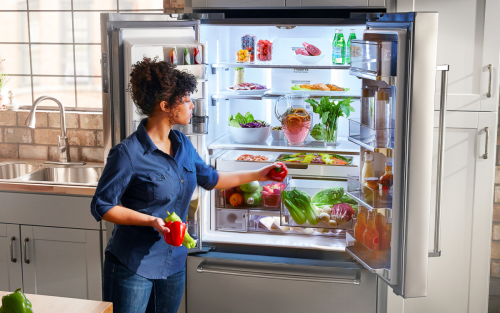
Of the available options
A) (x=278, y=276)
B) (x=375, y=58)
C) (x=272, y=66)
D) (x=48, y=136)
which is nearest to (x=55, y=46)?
(x=48, y=136)

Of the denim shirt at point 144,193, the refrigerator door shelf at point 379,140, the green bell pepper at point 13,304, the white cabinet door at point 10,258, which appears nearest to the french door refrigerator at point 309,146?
the refrigerator door shelf at point 379,140

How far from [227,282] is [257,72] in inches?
45.9

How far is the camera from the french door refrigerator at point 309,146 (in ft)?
5.83

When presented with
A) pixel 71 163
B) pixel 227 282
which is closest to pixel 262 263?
Result: pixel 227 282

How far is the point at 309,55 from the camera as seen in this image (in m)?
2.51

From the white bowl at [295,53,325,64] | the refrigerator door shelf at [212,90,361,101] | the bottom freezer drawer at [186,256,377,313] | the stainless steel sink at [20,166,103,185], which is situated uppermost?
the white bowl at [295,53,325,64]

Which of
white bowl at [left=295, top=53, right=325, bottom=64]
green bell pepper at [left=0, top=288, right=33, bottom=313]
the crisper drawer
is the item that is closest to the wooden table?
green bell pepper at [left=0, top=288, right=33, bottom=313]

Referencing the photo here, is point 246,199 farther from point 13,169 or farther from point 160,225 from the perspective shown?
point 13,169

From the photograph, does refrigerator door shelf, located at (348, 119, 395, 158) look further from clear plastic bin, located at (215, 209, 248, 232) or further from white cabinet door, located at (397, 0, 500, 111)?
clear plastic bin, located at (215, 209, 248, 232)

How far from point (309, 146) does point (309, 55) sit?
0.46 metres

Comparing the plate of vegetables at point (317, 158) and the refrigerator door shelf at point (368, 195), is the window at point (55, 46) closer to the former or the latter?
the plate of vegetables at point (317, 158)

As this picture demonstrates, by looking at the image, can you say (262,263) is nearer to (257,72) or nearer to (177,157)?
(177,157)

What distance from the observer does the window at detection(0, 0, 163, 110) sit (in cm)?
321

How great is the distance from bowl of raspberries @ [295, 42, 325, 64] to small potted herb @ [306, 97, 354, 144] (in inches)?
7.9
